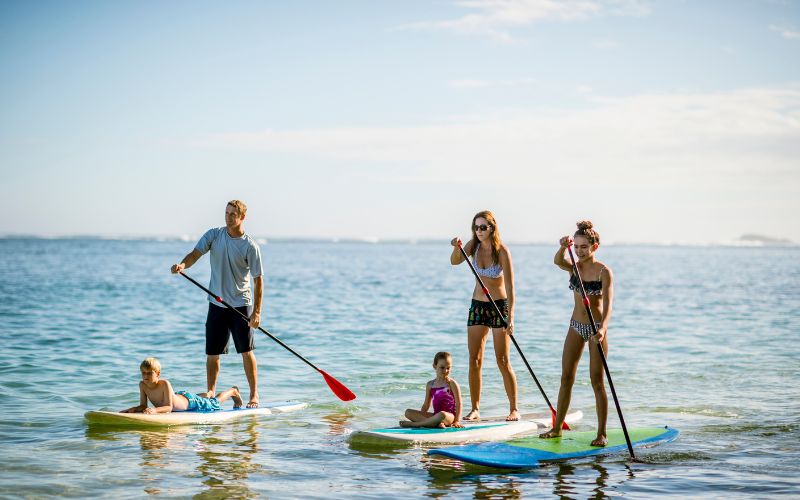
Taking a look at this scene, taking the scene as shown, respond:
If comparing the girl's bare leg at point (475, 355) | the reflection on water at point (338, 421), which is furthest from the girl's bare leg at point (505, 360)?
the reflection on water at point (338, 421)

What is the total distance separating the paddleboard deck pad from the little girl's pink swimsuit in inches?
29.0

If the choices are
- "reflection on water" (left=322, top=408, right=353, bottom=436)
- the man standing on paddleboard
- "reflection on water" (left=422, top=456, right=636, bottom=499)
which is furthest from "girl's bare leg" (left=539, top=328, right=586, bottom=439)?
the man standing on paddleboard

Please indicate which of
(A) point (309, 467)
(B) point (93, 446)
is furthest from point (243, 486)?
(B) point (93, 446)

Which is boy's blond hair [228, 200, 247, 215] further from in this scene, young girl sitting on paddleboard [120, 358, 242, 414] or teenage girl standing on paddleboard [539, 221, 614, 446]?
teenage girl standing on paddleboard [539, 221, 614, 446]

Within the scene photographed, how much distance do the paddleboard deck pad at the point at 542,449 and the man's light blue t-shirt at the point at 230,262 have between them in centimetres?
293

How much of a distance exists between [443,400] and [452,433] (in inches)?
13.4

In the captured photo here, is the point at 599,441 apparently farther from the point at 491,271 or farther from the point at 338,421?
the point at 338,421

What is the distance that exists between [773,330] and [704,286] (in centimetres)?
1909

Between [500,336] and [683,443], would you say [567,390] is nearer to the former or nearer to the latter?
[500,336]

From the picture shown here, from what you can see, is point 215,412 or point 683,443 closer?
point 683,443

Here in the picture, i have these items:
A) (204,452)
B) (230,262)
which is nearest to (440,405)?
(204,452)

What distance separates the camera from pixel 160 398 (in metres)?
8.68

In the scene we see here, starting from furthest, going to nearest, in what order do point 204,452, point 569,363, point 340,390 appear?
1. point 340,390
2. point 204,452
3. point 569,363

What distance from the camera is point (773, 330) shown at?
62.2 ft
